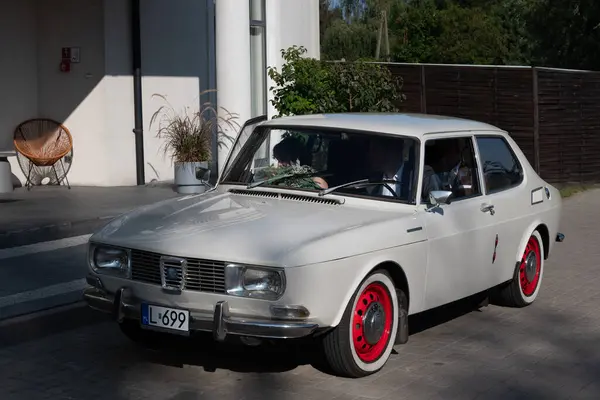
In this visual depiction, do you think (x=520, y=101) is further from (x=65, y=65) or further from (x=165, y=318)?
(x=165, y=318)

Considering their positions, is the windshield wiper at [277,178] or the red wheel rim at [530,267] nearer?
the windshield wiper at [277,178]

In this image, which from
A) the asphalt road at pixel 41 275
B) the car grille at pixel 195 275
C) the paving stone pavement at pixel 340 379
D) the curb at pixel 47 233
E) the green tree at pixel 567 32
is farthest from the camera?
the green tree at pixel 567 32

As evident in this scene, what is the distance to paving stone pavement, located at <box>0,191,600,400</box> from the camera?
632 centimetres

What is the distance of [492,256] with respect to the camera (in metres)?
7.93

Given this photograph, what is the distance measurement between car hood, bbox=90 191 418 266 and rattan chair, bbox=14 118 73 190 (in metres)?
8.77

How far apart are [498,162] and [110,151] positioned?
869cm

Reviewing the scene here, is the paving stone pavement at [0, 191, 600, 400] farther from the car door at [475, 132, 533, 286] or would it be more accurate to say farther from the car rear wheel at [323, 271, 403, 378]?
the car door at [475, 132, 533, 286]

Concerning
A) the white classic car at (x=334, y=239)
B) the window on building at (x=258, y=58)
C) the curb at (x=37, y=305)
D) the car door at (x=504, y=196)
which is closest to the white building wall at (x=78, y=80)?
the window on building at (x=258, y=58)

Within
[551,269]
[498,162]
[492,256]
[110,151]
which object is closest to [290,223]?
[492,256]

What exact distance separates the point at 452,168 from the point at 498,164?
77 centimetres

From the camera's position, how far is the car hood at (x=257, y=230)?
242 inches

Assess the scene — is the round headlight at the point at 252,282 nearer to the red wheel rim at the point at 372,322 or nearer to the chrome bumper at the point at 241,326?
the chrome bumper at the point at 241,326

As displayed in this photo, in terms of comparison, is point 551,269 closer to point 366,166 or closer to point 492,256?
point 492,256

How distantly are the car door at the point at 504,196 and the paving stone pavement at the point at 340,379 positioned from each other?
54 cm
